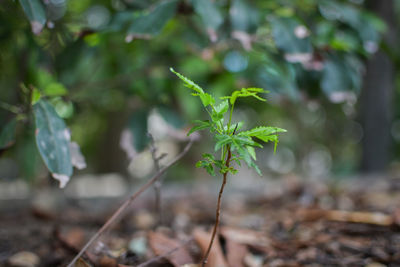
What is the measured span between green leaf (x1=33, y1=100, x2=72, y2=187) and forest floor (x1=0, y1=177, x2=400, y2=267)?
0.17 meters

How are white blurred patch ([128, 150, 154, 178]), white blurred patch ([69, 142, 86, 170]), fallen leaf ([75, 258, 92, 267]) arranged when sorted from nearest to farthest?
fallen leaf ([75, 258, 92, 267]) < white blurred patch ([69, 142, 86, 170]) < white blurred patch ([128, 150, 154, 178])

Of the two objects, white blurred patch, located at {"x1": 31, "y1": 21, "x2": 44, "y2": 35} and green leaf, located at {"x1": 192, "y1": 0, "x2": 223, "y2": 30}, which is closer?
white blurred patch, located at {"x1": 31, "y1": 21, "x2": 44, "y2": 35}

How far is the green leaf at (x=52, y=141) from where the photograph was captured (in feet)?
2.11

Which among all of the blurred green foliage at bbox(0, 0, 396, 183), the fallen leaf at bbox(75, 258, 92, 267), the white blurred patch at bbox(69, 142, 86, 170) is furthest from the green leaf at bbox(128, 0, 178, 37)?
the fallen leaf at bbox(75, 258, 92, 267)

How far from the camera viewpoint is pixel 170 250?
27.2 inches

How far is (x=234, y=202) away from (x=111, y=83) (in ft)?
2.76

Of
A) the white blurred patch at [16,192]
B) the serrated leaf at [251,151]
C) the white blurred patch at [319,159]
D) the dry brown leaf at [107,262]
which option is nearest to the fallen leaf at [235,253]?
the dry brown leaf at [107,262]

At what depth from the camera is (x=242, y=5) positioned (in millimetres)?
966

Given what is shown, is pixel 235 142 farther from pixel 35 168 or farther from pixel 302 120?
pixel 302 120

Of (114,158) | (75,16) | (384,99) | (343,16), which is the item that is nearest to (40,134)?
(343,16)

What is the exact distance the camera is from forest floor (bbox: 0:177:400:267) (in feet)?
2.46

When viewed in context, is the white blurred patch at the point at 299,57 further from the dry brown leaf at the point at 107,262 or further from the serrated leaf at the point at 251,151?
the dry brown leaf at the point at 107,262

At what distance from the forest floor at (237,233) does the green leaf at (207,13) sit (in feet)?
1.71

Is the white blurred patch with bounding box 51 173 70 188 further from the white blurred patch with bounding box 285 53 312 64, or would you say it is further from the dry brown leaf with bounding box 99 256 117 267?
the white blurred patch with bounding box 285 53 312 64
